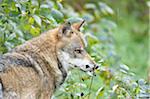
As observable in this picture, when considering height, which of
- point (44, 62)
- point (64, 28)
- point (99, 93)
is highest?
point (64, 28)

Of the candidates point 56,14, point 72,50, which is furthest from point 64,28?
point 56,14

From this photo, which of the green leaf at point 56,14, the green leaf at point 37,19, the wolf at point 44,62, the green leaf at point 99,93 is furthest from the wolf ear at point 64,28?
the green leaf at point 99,93

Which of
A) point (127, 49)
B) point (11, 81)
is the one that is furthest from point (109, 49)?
point (11, 81)

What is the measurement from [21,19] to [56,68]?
94cm

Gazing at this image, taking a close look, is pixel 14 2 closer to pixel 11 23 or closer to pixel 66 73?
pixel 11 23

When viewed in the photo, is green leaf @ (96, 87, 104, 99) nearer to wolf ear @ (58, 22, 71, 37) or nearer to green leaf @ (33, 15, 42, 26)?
wolf ear @ (58, 22, 71, 37)

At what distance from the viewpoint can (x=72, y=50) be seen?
263 inches

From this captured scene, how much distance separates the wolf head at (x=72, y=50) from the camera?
6.62m

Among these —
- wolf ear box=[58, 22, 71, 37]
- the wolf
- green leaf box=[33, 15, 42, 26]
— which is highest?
green leaf box=[33, 15, 42, 26]

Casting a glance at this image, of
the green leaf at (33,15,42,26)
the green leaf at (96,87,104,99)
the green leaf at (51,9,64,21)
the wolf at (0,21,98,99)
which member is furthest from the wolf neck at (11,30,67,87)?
the green leaf at (51,9,64,21)

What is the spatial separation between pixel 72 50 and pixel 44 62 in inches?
13.8

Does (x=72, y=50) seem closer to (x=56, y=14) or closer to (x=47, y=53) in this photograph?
(x=47, y=53)

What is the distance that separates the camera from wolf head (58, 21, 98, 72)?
6617mm

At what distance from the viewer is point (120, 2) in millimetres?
14812
